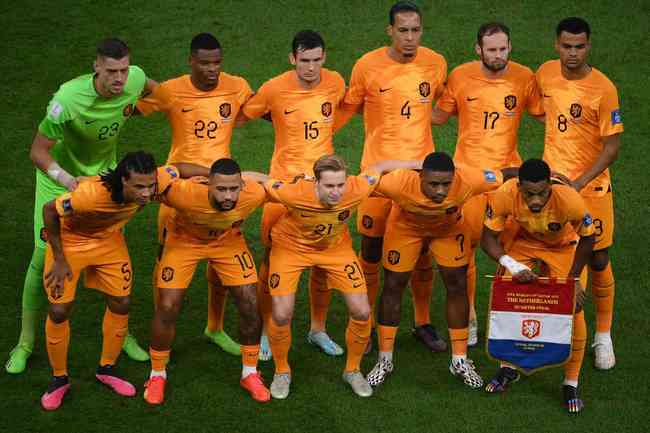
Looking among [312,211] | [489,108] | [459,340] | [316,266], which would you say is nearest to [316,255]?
[316,266]

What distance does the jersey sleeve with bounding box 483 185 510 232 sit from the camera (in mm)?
9633

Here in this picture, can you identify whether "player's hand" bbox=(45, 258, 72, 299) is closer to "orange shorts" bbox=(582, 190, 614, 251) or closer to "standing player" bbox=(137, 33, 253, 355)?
"standing player" bbox=(137, 33, 253, 355)

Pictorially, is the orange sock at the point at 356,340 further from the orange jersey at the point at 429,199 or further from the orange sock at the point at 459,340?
the orange jersey at the point at 429,199

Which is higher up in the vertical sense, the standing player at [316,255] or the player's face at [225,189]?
the player's face at [225,189]

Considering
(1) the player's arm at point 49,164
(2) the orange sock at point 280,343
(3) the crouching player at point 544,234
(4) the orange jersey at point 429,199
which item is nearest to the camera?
(3) the crouching player at point 544,234

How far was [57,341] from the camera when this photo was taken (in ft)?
31.5

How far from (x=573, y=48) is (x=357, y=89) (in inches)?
70.1

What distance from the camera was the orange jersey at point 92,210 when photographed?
30.4ft

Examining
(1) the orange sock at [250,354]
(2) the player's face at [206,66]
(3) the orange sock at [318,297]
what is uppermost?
(2) the player's face at [206,66]

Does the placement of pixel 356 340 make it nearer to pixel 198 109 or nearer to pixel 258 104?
pixel 258 104

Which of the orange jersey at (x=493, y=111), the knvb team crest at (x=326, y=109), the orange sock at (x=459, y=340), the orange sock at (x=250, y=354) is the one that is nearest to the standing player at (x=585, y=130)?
the orange jersey at (x=493, y=111)

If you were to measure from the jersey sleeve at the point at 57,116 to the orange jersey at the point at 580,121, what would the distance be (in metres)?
3.83

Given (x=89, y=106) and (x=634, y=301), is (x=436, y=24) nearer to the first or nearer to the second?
(x=634, y=301)

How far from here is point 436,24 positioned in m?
15.7
